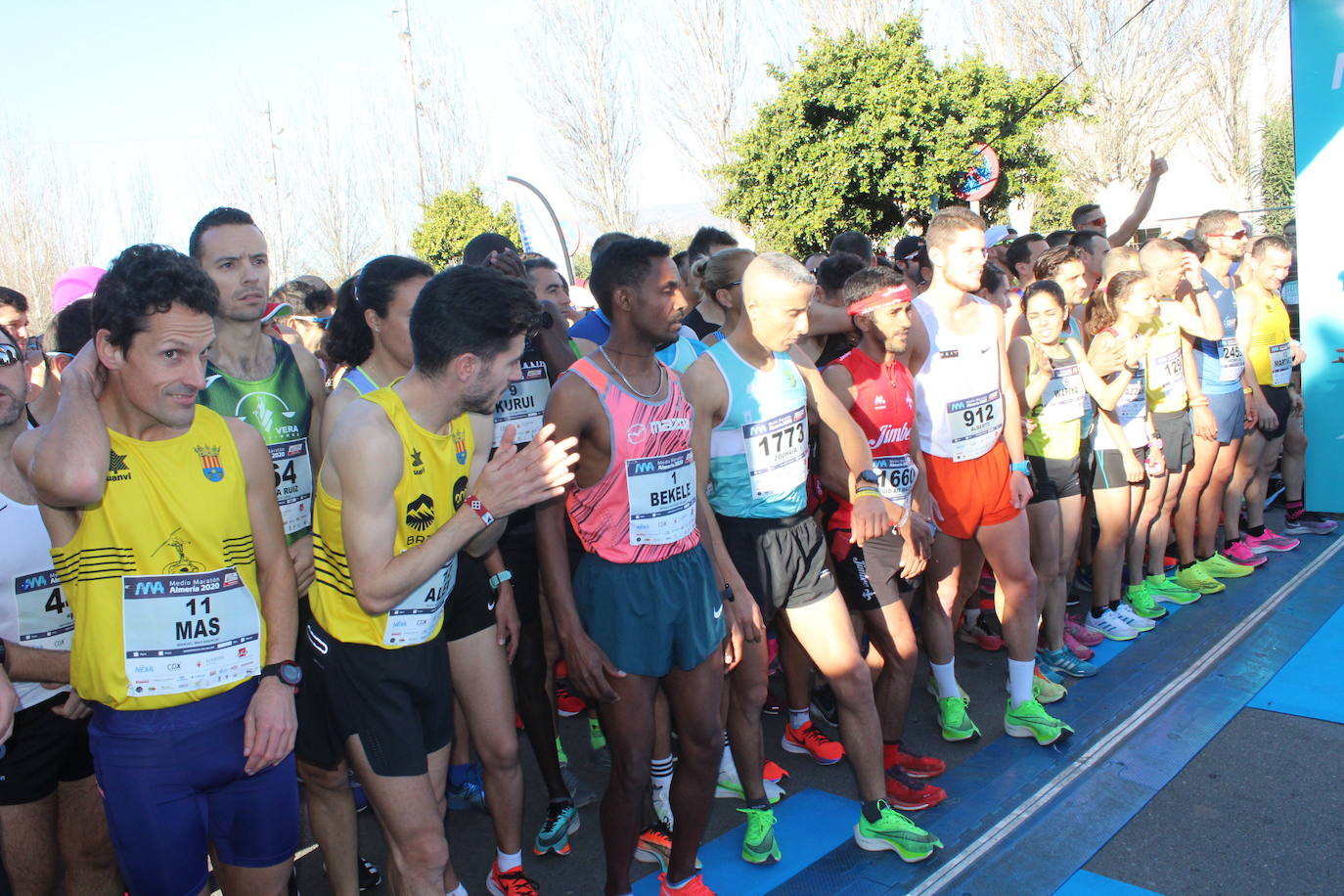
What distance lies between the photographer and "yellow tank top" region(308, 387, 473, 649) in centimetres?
260

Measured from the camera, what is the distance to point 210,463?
2.46m

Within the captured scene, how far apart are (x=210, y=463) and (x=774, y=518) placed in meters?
1.92

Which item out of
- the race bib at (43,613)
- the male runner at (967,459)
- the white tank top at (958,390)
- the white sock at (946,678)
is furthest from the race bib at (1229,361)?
the race bib at (43,613)

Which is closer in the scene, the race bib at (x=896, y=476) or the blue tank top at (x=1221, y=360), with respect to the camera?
the race bib at (x=896, y=476)

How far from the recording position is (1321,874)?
3.21 m

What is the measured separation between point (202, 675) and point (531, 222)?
11.5 metres

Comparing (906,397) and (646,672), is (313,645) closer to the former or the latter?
(646,672)

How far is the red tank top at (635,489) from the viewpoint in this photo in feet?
9.89

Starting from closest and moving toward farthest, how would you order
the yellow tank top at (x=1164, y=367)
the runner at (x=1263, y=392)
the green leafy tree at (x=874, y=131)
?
the yellow tank top at (x=1164, y=367), the runner at (x=1263, y=392), the green leafy tree at (x=874, y=131)

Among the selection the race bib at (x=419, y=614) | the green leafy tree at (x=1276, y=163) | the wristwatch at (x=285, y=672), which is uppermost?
the green leafy tree at (x=1276, y=163)

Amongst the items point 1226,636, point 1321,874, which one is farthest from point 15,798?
point 1226,636

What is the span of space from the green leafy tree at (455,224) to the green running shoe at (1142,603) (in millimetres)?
11293

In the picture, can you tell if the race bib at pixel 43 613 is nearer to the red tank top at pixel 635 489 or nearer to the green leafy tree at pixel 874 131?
the red tank top at pixel 635 489

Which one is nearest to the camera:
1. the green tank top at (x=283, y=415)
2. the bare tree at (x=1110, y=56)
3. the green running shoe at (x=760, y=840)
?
the green tank top at (x=283, y=415)
